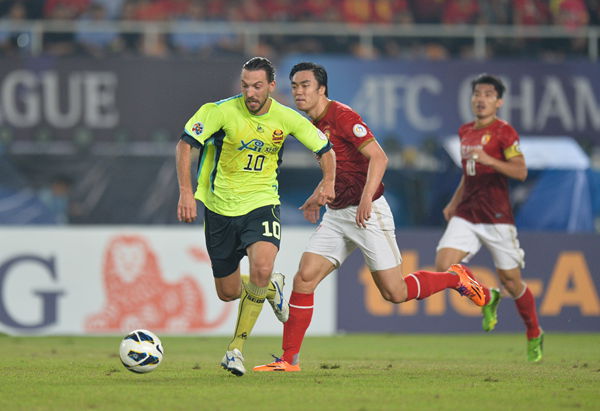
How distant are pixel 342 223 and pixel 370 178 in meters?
0.55

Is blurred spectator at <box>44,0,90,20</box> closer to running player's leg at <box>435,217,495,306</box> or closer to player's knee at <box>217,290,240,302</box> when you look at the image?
running player's leg at <box>435,217,495,306</box>

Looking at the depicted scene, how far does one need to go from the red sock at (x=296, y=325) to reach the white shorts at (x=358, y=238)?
0.37m

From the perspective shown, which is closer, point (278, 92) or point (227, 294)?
point (227, 294)

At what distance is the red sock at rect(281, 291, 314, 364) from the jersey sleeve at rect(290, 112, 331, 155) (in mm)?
1103

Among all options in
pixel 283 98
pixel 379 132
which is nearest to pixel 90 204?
pixel 283 98

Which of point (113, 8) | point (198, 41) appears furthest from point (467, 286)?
point (113, 8)

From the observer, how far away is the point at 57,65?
1588cm

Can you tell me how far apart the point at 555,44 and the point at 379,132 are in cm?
331

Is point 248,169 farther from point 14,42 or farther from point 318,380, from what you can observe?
point 14,42

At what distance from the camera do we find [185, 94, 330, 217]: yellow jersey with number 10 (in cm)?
759

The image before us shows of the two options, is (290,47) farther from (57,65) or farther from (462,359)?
(462,359)

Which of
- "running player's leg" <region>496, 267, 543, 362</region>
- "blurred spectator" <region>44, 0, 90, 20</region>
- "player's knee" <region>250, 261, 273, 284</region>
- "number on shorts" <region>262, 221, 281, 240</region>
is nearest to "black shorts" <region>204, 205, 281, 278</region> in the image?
"number on shorts" <region>262, 221, 281, 240</region>

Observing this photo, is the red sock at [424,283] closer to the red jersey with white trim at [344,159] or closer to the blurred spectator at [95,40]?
the red jersey with white trim at [344,159]

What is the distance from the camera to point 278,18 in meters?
17.2
